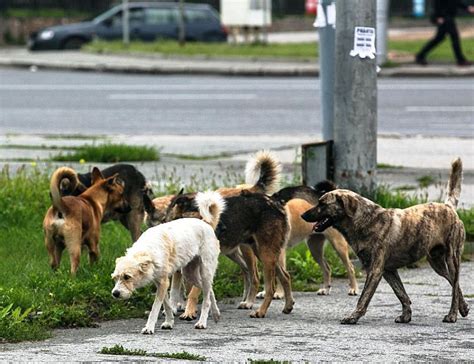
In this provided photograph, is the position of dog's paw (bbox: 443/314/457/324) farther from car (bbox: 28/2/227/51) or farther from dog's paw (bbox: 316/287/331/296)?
car (bbox: 28/2/227/51)

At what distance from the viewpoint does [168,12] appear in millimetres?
36719

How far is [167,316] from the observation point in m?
7.88

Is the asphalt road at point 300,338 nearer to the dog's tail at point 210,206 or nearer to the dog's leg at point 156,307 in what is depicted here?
the dog's leg at point 156,307

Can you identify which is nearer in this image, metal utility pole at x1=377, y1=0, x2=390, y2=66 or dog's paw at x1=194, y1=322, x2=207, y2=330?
dog's paw at x1=194, y1=322, x2=207, y2=330

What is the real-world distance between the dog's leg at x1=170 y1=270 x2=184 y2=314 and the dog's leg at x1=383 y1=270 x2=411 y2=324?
1342 mm

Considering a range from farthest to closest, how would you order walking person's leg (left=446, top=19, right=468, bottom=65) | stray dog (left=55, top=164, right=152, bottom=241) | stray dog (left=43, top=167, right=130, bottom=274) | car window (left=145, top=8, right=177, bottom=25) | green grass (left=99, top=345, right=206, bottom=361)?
car window (left=145, top=8, right=177, bottom=25)
walking person's leg (left=446, top=19, right=468, bottom=65)
stray dog (left=55, top=164, right=152, bottom=241)
stray dog (left=43, top=167, right=130, bottom=274)
green grass (left=99, top=345, right=206, bottom=361)

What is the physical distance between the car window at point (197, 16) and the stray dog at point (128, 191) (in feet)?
88.0

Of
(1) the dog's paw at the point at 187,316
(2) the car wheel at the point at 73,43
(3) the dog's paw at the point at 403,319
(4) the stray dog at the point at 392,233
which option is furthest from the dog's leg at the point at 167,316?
(2) the car wheel at the point at 73,43

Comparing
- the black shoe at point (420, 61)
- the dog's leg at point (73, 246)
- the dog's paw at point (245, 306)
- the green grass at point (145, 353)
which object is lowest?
the black shoe at point (420, 61)

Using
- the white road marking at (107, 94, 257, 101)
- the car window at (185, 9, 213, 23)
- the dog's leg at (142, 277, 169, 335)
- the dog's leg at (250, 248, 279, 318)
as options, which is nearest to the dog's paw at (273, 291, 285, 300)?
the dog's leg at (250, 248, 279, 318)

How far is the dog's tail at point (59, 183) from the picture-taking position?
8.66 meters

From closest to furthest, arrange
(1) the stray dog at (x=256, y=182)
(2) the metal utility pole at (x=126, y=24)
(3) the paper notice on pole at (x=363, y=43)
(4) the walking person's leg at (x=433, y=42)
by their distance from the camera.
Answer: (1) the stray dog at (x=256, y=182)
(3) the paper notice on pole at (x=363, y=43)
(4) the walking person's leg at (x=433, y=42)
(2) the metal utility pole at (x=126, y=24)

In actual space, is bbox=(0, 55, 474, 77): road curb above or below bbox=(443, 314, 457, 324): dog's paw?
below

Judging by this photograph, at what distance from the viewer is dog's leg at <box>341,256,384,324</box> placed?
8047mm
